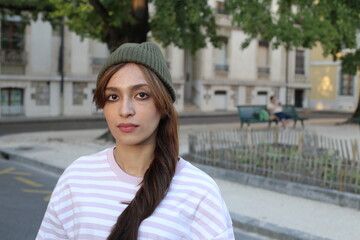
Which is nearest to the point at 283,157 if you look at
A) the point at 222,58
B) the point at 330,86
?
the point at 222,58

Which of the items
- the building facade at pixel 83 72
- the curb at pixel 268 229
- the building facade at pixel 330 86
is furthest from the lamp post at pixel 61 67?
the curb at pixel 268 229

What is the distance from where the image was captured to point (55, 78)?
26.0 metres

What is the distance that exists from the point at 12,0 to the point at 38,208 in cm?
880

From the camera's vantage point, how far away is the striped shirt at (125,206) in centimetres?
159

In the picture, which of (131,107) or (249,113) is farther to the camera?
(249,113)

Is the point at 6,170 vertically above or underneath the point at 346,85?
underneath

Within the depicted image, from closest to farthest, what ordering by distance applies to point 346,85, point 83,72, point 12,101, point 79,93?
point 12,101
point 79,93
point 83,72
point 346,85

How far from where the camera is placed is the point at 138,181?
1688mm

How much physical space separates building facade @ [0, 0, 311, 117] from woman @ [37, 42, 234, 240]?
20.0 meters

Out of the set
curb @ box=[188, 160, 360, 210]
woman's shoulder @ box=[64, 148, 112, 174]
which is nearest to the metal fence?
curb @ box=[188, 160, 360, 210]

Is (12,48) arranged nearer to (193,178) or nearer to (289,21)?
(289,21)

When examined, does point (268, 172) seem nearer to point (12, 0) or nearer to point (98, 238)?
point (98, 238)

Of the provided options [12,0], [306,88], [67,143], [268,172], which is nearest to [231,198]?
[268,172]

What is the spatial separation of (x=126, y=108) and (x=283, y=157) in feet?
22.9
